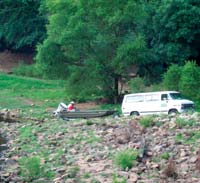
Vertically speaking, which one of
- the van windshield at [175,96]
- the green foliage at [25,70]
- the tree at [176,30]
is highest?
the tree at [176,30]

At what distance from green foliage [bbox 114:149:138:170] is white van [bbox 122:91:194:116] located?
57.7 ft

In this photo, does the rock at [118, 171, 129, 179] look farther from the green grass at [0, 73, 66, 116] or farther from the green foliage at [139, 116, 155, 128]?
the green grass at [0, 73, 66, 116]

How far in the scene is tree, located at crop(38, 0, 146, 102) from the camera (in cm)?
4334

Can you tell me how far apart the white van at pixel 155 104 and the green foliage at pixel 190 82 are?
341 centimetres

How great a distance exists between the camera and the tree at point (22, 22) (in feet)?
212

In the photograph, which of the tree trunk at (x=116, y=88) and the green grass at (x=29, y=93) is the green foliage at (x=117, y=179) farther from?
the tree trunk at (x=116, y=88)

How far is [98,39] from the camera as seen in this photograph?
44.1m

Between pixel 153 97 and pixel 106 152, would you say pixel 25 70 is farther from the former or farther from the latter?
pixel 106 152

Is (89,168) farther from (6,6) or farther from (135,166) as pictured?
Result: (6,6)

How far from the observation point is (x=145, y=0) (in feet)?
167

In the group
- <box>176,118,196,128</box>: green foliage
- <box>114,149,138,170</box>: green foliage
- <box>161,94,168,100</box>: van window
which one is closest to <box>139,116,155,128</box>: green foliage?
<box>176,118,196,128</box>: green foliage

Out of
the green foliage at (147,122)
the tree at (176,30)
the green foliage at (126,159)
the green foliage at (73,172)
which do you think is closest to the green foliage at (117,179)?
the green foliage at (126,159)

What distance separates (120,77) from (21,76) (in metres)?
15.1

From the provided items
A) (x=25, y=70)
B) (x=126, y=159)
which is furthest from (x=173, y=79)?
(x=126, y=159)
